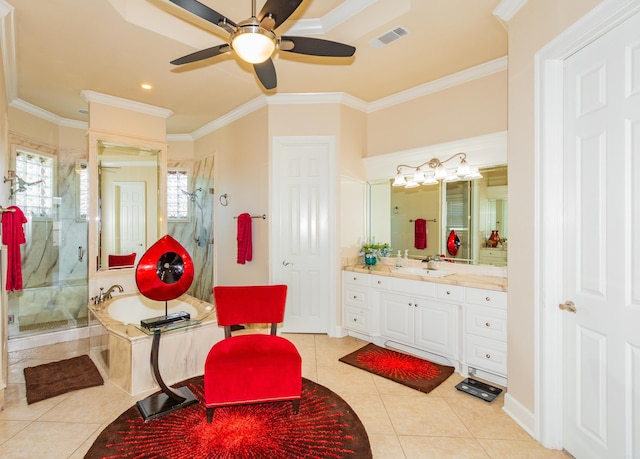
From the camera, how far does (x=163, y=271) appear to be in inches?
90.4

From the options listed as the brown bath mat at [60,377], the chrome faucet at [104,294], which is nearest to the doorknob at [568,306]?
the brown bath mat at [60,377]

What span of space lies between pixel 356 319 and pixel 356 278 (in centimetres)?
45

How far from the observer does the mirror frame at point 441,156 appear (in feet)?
10.1

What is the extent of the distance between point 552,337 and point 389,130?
9.15 ft

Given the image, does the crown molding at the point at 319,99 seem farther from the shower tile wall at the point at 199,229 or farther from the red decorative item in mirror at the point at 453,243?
the red decorative item in mirror at the point at 453,243

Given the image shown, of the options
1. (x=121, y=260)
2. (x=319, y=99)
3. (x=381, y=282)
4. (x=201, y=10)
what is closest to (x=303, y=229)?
(x=381, y=282)

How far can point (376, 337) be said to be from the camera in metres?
3.60

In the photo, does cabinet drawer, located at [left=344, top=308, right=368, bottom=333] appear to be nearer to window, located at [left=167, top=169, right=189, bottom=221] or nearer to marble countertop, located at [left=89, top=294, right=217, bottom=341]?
marble countertop, located at [left=89, top=294, right=217, bottom=341]

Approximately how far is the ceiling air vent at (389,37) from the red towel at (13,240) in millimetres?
3199

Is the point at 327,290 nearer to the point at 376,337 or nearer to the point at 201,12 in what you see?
the point at 376,337

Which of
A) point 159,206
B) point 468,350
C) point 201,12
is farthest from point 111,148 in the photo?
point 468,350

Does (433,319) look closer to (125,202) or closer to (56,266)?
(125,202)

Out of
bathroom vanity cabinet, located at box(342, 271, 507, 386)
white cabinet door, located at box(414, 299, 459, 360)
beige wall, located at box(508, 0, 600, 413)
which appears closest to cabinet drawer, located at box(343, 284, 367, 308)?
bathroom vanity cabinet, located at box(342, 271, 507, 386)

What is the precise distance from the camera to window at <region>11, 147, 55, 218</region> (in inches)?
161
